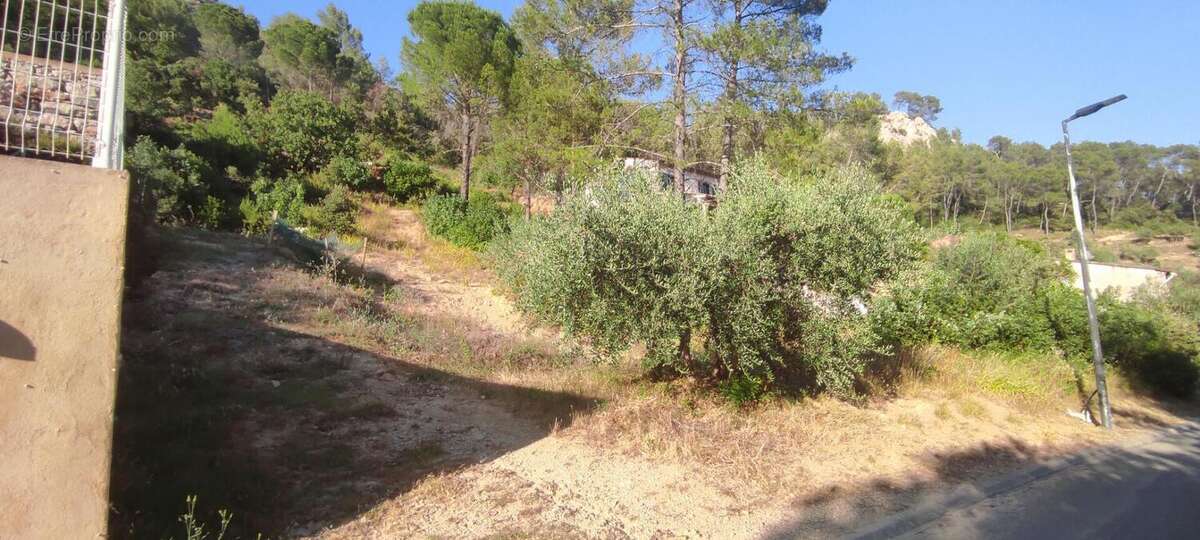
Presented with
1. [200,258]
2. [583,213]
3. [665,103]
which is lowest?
[200,258]

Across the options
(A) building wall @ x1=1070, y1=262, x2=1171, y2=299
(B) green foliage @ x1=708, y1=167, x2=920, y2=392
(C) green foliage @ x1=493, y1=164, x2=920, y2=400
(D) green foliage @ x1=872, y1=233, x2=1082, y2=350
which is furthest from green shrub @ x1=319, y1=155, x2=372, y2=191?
(A) building wall @ x1=1070, y1=262, x2=1171, y2=299

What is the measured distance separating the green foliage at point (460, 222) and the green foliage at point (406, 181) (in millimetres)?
2609

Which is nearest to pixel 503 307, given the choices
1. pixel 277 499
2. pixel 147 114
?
pixel 277 499

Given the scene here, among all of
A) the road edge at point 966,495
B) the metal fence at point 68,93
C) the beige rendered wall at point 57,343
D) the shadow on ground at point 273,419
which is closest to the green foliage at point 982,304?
the road edge at point 966,495

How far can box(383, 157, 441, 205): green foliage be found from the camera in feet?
78.1

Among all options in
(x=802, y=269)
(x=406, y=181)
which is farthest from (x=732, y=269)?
(x=406, y=181)

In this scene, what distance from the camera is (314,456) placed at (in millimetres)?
5242

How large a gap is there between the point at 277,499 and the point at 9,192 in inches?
110

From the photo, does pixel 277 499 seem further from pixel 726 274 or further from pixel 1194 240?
pixel 1194 240

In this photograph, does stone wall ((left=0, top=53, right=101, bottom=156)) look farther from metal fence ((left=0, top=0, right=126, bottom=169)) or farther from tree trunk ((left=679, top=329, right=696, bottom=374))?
tree trunk ((left=679, top=329, right=696, bottom=374))

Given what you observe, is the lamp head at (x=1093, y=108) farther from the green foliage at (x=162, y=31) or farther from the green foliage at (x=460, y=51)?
the green foliage at (x=162, y=31)

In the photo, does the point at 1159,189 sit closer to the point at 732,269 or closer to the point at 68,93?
the point at 732,269

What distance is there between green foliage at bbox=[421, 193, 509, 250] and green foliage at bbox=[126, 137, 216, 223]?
7.14m

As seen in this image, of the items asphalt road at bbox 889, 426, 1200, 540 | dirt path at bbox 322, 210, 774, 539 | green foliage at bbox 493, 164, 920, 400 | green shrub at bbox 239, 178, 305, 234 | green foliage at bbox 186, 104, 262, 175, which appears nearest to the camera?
dirt path at bbox 322, 210, 774, 539
